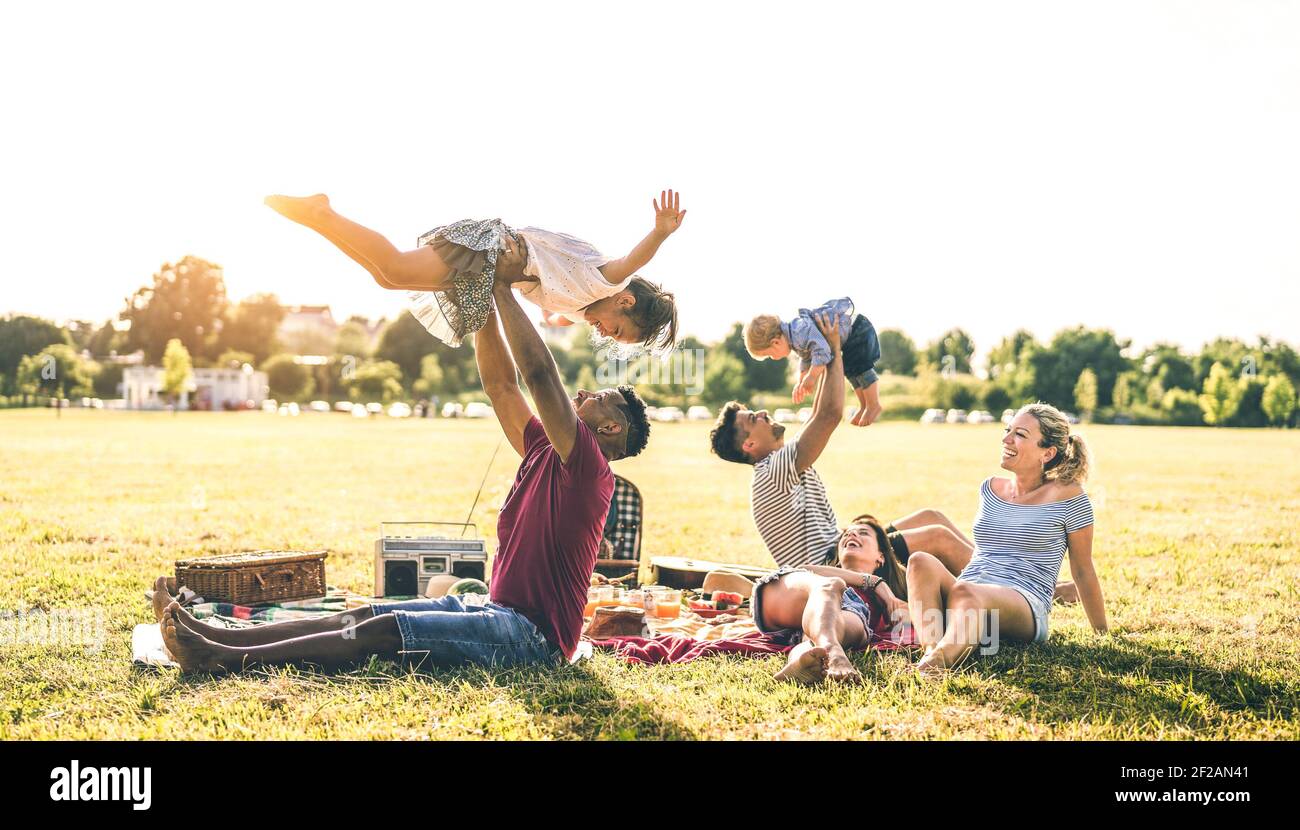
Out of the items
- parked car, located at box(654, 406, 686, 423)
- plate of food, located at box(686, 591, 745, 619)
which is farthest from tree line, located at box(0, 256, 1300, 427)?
plate of food, located at box(686, 591, 745, 619)

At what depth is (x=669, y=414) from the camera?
55.2 meters

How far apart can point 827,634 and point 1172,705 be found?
1.41 meters

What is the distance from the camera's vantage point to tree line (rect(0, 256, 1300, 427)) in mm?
56031

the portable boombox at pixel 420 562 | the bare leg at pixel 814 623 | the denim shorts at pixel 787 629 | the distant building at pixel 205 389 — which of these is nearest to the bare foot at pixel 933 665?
the bare leg at pixel 814 623

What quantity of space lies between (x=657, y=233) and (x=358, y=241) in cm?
117

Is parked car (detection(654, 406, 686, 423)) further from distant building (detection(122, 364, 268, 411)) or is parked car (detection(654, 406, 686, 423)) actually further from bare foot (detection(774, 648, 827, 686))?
bare foot (detection(774, 648, 827, 686))

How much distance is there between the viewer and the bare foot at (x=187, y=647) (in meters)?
4.15

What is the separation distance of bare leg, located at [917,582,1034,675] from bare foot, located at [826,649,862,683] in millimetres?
344

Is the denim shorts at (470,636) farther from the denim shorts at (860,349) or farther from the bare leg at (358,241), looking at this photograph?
the denim shorts at (860,349)

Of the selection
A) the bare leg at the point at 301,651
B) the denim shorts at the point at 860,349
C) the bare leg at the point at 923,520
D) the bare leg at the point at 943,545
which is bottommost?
the bare leg at the point at 301,651

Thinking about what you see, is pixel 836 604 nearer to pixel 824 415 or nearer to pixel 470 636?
pixel 824 415

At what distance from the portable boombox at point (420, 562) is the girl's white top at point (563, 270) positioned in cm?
228

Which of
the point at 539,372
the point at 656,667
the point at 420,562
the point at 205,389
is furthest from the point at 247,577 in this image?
the point at 205,389

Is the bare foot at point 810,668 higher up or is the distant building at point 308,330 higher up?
the distant building at point 308,330
